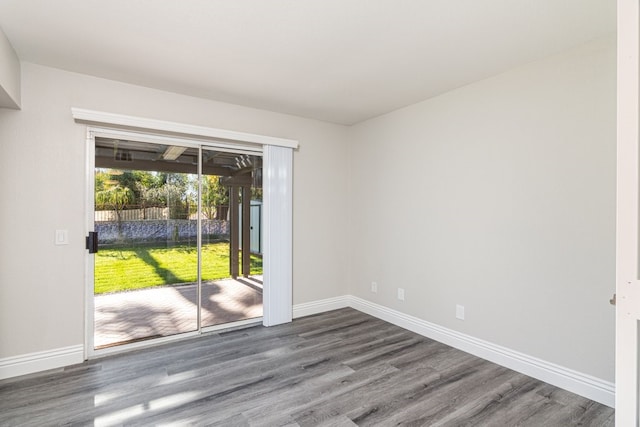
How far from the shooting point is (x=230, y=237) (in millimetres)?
3770

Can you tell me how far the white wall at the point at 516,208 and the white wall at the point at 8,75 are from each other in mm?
3608

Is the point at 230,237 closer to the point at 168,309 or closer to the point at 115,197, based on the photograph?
the point at 168,309

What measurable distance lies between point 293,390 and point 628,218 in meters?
2.30

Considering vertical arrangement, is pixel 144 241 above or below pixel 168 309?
above

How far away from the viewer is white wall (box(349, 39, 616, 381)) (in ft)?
7.55

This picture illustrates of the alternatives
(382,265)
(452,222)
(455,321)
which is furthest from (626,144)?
(382,265)

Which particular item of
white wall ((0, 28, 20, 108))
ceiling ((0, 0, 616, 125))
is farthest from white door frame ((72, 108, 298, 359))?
white wall ((0, 28, 20, 108))

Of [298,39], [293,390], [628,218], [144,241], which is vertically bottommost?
[293,390]

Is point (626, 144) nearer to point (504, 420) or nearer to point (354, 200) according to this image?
point (504, 420)

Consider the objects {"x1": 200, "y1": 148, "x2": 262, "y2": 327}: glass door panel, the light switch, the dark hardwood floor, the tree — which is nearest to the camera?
the dark hardwood floor

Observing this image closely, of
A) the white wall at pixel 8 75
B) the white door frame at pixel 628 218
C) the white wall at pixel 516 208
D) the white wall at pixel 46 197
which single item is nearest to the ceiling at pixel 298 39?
the white wall at pixel 8 75

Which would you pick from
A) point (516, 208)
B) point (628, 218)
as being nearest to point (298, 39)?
point (628, 218)

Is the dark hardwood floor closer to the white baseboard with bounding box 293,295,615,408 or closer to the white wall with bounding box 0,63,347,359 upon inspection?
the white baseboard with bounding box 293,295,615,408

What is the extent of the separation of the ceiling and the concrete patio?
2.18 meters
